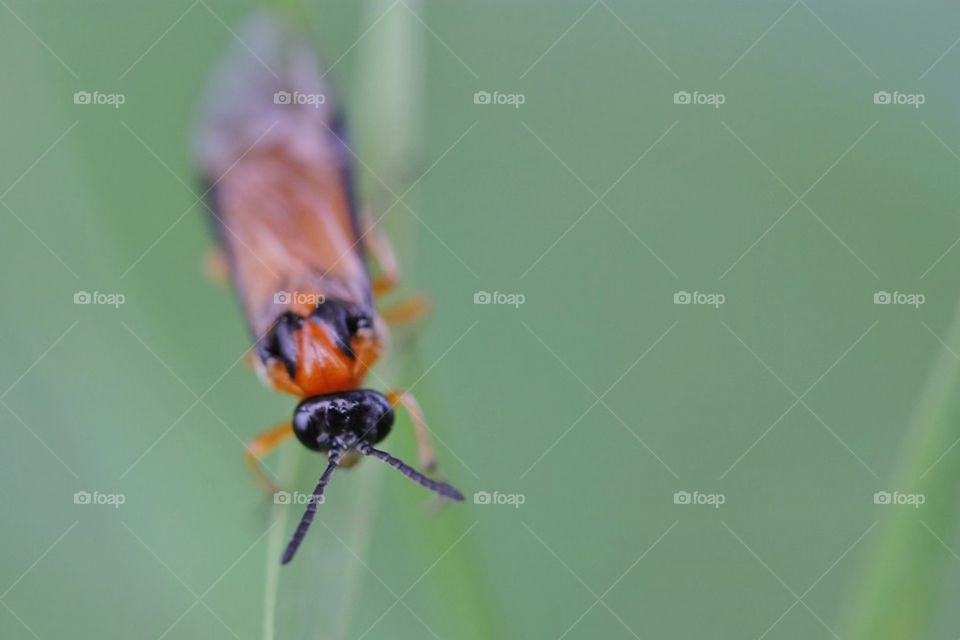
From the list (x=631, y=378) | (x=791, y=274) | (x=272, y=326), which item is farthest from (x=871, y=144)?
(x=272, y=326)

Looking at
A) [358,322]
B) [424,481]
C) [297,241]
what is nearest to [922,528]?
[424,481]

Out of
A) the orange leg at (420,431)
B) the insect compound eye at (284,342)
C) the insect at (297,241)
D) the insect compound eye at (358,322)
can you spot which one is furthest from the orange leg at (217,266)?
the orange leg at (420,431)

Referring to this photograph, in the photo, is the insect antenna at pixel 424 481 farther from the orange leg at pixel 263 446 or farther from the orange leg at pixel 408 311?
the orange leg at pixel 408 311

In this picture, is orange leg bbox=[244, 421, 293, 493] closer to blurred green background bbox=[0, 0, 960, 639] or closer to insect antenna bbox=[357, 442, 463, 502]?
blurred green background bbox=[0, 0, 960, 639]

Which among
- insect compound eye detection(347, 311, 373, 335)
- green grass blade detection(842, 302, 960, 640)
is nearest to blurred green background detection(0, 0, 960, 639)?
insect compound eye detection(347, 311, 373, 335)

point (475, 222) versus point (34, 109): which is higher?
point (475, 222)

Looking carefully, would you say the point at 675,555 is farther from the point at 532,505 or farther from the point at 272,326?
the point at 272,326

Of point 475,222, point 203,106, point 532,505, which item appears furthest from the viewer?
point 203,106

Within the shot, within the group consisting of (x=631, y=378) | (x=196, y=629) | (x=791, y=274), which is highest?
(x=791, y=274)
